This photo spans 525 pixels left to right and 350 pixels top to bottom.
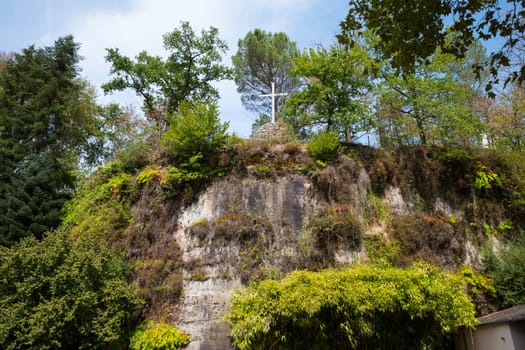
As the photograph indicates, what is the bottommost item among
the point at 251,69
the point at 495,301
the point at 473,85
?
the point at 495,301

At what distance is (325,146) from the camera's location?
12828 mm

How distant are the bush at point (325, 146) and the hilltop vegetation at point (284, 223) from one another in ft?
0.18

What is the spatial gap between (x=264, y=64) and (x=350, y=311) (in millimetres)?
17158

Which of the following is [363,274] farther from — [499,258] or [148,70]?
[148,70]

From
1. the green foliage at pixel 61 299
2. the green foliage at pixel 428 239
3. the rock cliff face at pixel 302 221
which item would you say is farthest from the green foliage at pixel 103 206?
the green foliage at pixel 428 239

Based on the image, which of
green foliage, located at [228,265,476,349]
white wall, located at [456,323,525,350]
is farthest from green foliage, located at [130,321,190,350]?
white wall, located at [456,323,525,350]

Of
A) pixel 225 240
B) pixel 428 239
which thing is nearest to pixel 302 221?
pixel 225 240

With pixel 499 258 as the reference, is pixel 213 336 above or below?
below

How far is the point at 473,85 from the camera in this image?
19391mm

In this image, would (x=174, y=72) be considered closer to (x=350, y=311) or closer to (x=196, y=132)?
(x=196, y=132)

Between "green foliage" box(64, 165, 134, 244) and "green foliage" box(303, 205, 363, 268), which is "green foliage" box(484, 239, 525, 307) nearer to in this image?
"green foliage" box(303, 205, 363, 268)

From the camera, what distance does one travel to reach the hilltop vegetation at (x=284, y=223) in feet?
29.5

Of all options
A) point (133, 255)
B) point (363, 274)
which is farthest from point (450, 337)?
point (133, 255)

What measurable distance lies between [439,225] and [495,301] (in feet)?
8.91
